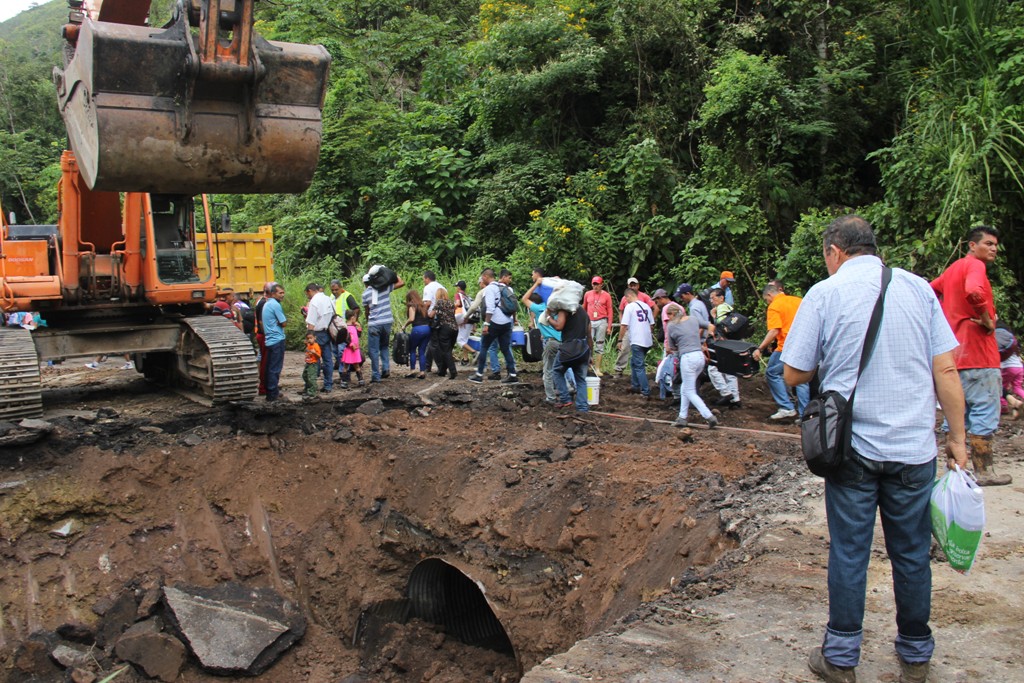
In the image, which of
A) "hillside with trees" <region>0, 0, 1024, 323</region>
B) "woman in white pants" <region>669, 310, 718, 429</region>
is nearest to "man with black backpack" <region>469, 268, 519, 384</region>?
"woman in white pants" <region>669, 310, 718, 429</region>

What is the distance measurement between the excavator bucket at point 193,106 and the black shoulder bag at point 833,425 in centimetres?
535

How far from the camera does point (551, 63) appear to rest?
1812cm

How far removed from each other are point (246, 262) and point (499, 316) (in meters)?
6.29

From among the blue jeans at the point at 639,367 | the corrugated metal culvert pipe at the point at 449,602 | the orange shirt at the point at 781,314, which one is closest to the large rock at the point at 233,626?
the corrugated metal culvert pipe at the point at 449,602

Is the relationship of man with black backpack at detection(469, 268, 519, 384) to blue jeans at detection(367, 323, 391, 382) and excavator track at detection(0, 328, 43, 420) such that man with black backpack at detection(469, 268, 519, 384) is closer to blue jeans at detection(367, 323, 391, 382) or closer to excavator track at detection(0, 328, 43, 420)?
blue jeans at detection(367, 323, 391, 382)

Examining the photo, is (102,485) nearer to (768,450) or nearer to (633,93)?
(768,450)

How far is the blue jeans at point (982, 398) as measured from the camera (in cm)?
649

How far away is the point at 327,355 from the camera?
1217 cm

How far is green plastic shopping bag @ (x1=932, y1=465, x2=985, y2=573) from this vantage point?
12.6 ft

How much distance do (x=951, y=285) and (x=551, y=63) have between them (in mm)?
13053

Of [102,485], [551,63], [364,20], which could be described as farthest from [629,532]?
[364,20]

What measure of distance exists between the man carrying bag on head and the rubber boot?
127 inches

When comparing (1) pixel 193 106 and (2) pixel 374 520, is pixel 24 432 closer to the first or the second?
(2) pixel 374 520

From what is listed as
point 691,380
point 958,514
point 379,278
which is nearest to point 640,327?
point 691,380
